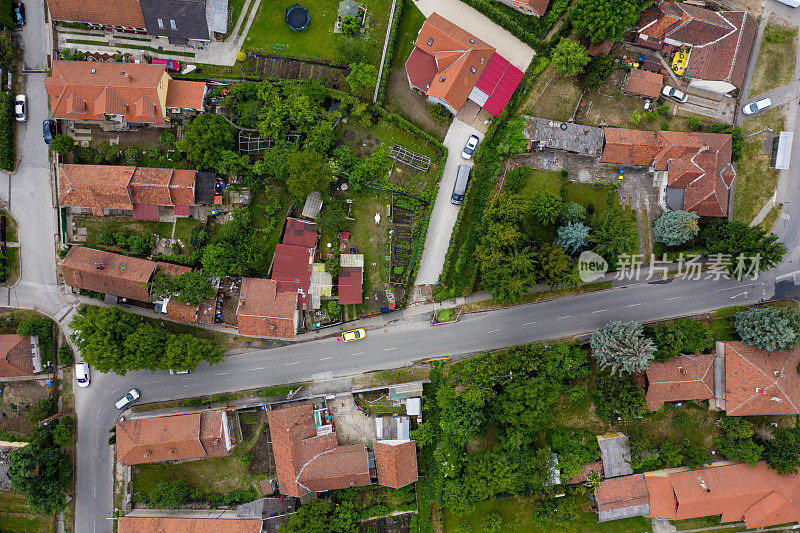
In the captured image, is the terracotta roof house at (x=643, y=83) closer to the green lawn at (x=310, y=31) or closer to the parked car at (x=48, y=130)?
the green lawn at (x=310, y=31)

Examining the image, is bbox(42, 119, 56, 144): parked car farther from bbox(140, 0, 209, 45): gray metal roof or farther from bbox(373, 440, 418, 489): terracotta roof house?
bbox(373, 440, 418, 489): terracotta roof house

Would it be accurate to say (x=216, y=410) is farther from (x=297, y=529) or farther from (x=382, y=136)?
(x=382, y=136)

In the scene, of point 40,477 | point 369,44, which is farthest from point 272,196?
point 40,477

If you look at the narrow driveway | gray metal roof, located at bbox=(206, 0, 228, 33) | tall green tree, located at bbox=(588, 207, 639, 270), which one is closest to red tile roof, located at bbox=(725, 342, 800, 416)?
tall green tree, located at bbox=(588, 207, 639, 270)

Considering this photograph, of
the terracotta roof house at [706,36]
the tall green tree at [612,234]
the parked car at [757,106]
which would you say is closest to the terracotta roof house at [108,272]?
the tall green tree at [612,234]

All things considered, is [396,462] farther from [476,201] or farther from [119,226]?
[119,226]
